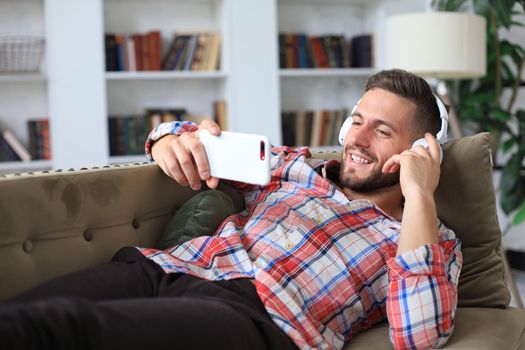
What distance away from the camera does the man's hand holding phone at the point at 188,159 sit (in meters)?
1.53

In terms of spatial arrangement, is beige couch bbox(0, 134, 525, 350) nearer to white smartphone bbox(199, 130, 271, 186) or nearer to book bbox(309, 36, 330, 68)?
white smartphone bbox(199, 130, 271, 186)

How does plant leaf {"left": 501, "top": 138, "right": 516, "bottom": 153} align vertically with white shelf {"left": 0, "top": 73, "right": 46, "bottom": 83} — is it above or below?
below

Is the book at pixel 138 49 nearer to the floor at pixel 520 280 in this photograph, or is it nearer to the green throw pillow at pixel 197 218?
the floor at pixel 520 280

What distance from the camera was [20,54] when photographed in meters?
4.03

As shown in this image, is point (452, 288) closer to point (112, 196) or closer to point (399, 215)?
point (399, 215)

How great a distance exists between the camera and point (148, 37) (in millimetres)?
4285

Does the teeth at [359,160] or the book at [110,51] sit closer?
the teeth at [359,160]

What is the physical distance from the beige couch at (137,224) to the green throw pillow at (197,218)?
0.20ft

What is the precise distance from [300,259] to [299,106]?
3.31 meters

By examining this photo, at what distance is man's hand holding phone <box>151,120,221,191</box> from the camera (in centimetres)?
153

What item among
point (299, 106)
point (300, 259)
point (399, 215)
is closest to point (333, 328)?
point (300, 259)

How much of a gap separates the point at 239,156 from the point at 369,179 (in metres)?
0.49

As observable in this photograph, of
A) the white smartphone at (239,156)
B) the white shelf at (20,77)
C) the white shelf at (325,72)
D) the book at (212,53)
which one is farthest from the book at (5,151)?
the white smartphone at (239,156)

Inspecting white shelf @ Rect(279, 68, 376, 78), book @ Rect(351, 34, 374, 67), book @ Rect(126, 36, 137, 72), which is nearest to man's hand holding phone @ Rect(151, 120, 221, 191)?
book @ Rect(126, 36, 137, 72)
